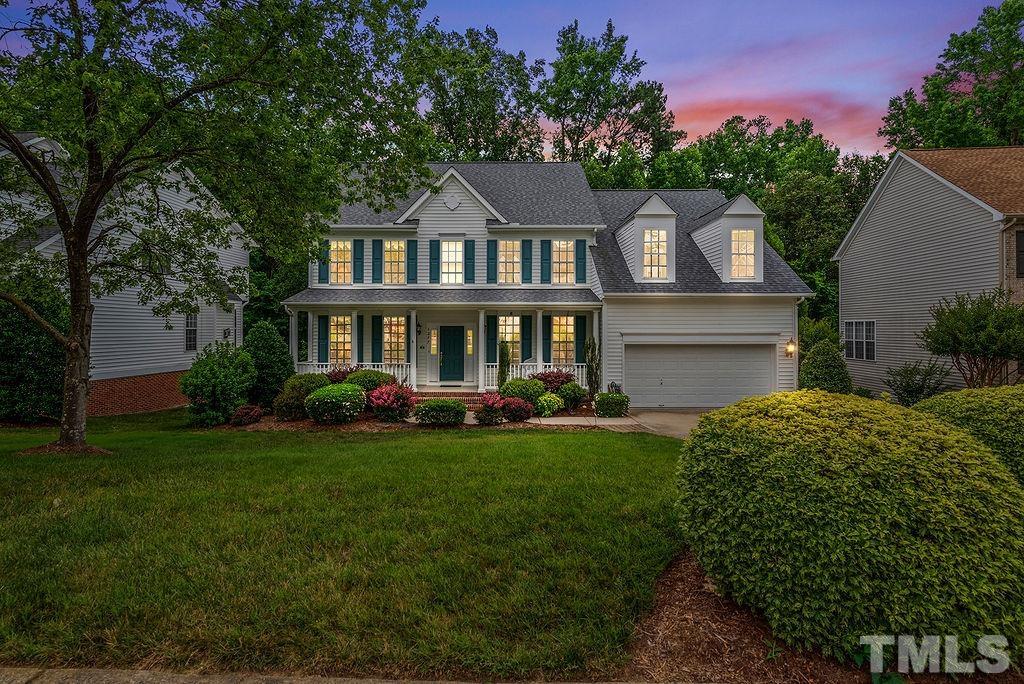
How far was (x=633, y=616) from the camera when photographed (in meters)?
3.25

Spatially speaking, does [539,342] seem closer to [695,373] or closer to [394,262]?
[695,373]

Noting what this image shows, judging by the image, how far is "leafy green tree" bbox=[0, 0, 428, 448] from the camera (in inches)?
275

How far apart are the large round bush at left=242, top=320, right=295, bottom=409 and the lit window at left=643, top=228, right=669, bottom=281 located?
11.8 m

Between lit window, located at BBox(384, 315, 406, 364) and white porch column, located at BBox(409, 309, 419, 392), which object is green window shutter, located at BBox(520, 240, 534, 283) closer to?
white porch column, located at BBox(409, 309, 419, 392)

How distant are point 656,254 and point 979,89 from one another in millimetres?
21975

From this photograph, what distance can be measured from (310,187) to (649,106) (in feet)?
84.2

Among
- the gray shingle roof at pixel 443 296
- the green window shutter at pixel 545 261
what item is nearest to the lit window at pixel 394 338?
the gray shingle roof at pixel 443 296

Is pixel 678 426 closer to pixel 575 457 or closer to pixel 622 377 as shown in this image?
pixel 622 377

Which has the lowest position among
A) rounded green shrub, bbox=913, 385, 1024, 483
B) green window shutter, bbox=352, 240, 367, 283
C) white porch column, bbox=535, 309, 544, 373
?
rounded green shrub, bbox=913, 385, 1024, 483

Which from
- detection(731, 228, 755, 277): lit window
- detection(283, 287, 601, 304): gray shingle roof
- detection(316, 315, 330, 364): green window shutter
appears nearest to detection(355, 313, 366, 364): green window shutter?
detection(283, 287, 601, 304): gray shingle roof

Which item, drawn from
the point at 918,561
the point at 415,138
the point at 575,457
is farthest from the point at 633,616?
the point at 415,138

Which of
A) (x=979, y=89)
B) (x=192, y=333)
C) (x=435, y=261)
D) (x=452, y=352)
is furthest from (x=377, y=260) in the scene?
(x=979, y=89)

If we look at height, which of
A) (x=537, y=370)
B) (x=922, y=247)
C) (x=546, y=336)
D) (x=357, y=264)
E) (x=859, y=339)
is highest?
(x=922, y=247)

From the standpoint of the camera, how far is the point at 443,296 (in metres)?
15.0
